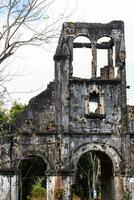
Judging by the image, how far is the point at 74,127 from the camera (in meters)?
18.8

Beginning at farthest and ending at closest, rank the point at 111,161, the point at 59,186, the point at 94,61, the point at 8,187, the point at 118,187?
the point at 94,61, the point at 111,161, the point at 118,187, the point at 59,186, the point at 8,187

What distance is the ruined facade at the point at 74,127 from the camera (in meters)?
18.2

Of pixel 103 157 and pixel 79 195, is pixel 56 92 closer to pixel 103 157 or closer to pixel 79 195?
pixel 103 157

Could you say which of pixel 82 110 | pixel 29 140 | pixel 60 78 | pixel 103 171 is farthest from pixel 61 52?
pixel 103 171

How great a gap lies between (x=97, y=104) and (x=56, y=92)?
5.16ft

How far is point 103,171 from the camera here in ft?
66.2

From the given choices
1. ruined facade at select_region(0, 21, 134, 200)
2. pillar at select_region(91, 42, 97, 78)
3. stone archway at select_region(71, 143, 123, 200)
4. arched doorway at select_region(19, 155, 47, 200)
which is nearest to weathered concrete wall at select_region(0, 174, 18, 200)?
ruined facade at select_region(0, 21, 134, 200)

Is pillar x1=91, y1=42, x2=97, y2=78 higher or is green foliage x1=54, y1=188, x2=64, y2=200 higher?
pillar x1=91, y1=42, x2=97, y2=78

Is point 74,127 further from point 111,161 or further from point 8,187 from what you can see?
point 8,187

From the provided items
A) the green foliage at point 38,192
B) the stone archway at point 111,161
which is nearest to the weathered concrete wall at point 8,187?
the stone archway at point 111,161

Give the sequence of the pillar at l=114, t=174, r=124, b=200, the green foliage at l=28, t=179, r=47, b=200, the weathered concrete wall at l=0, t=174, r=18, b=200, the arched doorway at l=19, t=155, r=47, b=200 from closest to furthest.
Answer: the weathered concrete wall at l=0, t=174, r=18, b=200 < the pillar at l=114, t=174, r=124, b=200 < the arched doorway at l=19, t=155, r=47, b=200 < the green foliage at l=28, t=179, r=47, b=200

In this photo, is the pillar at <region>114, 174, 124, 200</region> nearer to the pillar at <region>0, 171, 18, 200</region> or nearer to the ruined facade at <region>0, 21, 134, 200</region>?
the ruined facade at <region>0, 21, 134, 200</region>

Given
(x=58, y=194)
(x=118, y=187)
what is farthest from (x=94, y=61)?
(x=58, y=194)

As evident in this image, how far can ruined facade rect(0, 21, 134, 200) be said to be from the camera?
59.9ft
